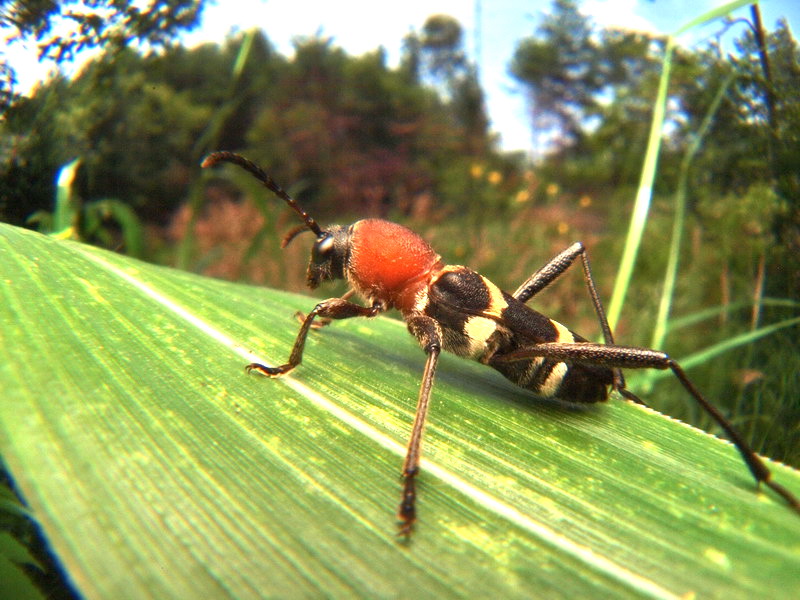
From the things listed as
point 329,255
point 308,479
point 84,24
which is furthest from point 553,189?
point 308,479

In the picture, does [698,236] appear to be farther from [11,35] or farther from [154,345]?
[11,35]

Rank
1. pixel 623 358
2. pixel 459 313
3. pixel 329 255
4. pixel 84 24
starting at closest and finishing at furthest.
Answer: pixel 623 358, pixel 84 24, pixel 459 313, pixel 329 255

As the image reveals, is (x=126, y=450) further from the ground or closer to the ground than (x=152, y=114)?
closer to the ground

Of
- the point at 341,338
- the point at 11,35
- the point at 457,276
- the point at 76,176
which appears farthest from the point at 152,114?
the point at 457,276

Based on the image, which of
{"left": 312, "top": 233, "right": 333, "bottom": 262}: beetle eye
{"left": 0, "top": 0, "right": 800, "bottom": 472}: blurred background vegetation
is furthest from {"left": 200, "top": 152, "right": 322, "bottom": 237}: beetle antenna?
{"left": 0, "top": 0, "right": 800, "bottom": 472}: blurred background vegetation

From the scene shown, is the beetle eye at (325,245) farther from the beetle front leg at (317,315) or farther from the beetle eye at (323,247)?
the beetle front leg at (317,315)

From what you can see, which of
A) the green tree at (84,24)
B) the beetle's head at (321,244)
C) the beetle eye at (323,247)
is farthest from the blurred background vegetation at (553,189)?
the beetle eye at (323,247)

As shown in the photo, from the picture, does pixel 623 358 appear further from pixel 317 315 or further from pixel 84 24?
pixel 84 24
